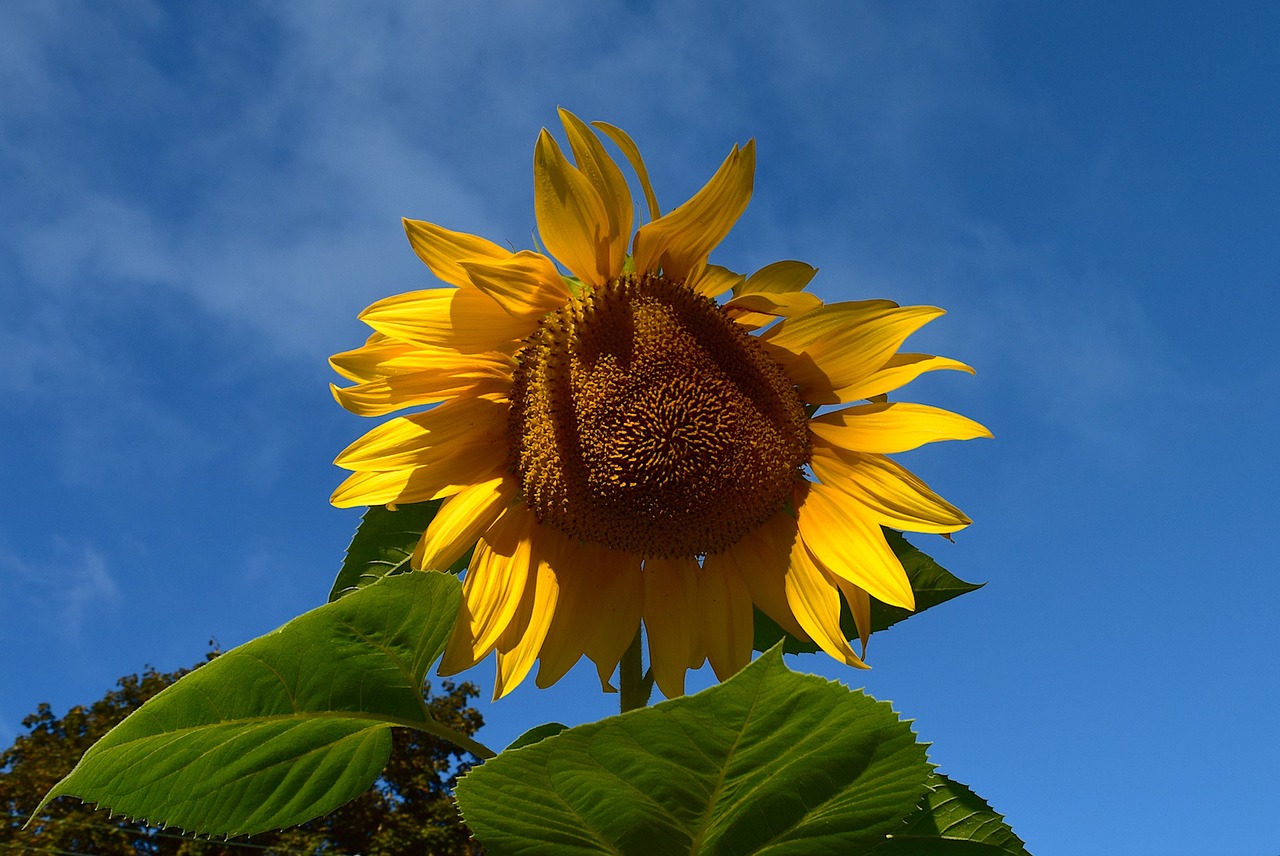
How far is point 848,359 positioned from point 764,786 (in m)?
1.04

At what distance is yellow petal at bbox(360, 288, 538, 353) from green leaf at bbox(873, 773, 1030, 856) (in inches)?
49.9

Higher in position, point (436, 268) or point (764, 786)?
point (436, 268)

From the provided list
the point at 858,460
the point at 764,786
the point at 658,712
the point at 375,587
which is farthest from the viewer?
the point at 858,460

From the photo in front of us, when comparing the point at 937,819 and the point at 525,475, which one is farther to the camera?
the point at 525,475

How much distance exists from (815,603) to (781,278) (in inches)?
27.3

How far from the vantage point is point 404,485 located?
231 cm

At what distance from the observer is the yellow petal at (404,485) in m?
2.29

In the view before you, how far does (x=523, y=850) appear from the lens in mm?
1719

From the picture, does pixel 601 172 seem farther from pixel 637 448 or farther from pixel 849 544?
pixel 849 544

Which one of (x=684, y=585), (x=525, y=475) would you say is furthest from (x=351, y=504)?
(x=684, y=585)

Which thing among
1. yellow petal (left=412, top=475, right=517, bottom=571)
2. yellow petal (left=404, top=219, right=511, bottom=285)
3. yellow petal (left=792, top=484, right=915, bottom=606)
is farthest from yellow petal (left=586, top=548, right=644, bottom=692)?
yellow petal (left=404, top=219, right=511, bottom=285)

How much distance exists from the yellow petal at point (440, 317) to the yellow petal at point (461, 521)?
0.32 metres

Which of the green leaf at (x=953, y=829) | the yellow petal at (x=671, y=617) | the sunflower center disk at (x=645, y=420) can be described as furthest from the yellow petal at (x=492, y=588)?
the green leaf at (x=953, y=829)

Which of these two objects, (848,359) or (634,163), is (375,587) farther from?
→ (848,359)
